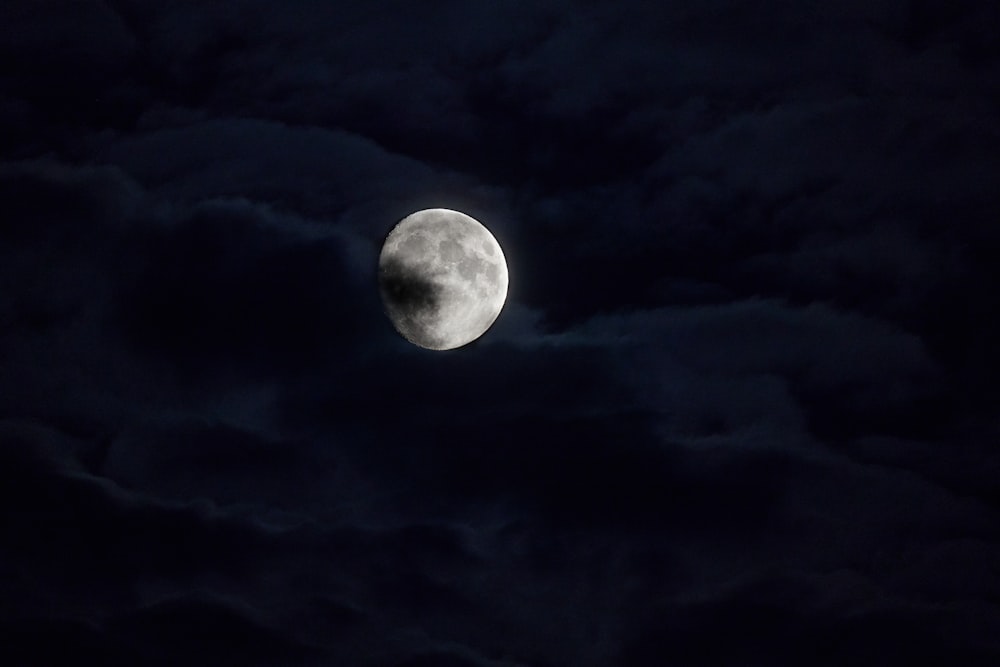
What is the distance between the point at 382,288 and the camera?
519 centimetres

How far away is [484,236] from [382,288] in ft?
3.73

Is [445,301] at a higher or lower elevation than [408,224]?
lower

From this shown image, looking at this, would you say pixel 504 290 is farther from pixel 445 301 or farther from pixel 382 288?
pixel 382 288

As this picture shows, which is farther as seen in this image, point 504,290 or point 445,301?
point 504,290

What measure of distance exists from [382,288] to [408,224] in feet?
2.28

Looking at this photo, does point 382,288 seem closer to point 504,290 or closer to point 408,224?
point 408,224

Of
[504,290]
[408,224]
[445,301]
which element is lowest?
[445,301]

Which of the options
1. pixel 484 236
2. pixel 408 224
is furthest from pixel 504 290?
pixel 408 224

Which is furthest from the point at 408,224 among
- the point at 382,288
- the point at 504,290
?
the point at 504,290

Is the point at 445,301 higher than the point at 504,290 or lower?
lower

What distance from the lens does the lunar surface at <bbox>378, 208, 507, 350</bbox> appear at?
496 cm

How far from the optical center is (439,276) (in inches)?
194

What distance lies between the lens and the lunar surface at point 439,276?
16.3 ft

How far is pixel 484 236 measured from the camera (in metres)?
5.27
